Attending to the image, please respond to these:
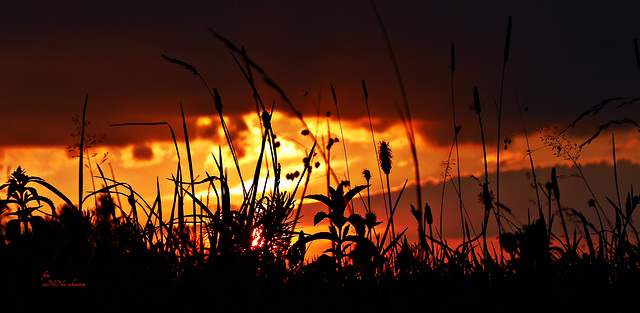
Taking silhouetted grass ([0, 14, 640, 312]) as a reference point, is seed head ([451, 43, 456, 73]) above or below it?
above

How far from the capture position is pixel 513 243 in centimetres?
292

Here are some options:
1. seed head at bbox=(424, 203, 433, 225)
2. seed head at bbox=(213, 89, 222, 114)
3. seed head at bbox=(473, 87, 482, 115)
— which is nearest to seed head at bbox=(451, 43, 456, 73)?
seed head at bbox=(473, 87, 482, 115)

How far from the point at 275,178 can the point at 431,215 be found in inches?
38.1

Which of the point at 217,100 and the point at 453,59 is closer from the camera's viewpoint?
the point at 217,100

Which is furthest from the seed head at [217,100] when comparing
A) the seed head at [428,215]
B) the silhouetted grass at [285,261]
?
the seed head at [428,215]

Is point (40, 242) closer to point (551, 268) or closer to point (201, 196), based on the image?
point (201, 196)

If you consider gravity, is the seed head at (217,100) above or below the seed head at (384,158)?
above

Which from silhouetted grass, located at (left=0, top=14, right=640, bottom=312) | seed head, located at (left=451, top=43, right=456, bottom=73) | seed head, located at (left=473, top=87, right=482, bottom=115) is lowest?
silhouetted grass, located at (left=0, top=14, right=640, bottom=312)

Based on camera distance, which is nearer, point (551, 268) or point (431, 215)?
point (551, 268)

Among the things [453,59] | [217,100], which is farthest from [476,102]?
[217,100]

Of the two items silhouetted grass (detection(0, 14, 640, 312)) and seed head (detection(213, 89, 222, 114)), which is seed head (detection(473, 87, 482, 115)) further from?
seed head (detection(213, 89, 222, 114))

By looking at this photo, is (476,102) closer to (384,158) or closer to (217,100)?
(384,158)

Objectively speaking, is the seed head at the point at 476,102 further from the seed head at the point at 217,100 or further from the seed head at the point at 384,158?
the seed head at the point at 217,100

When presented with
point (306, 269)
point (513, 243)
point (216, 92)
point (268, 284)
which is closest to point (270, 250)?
point (306, 269)
